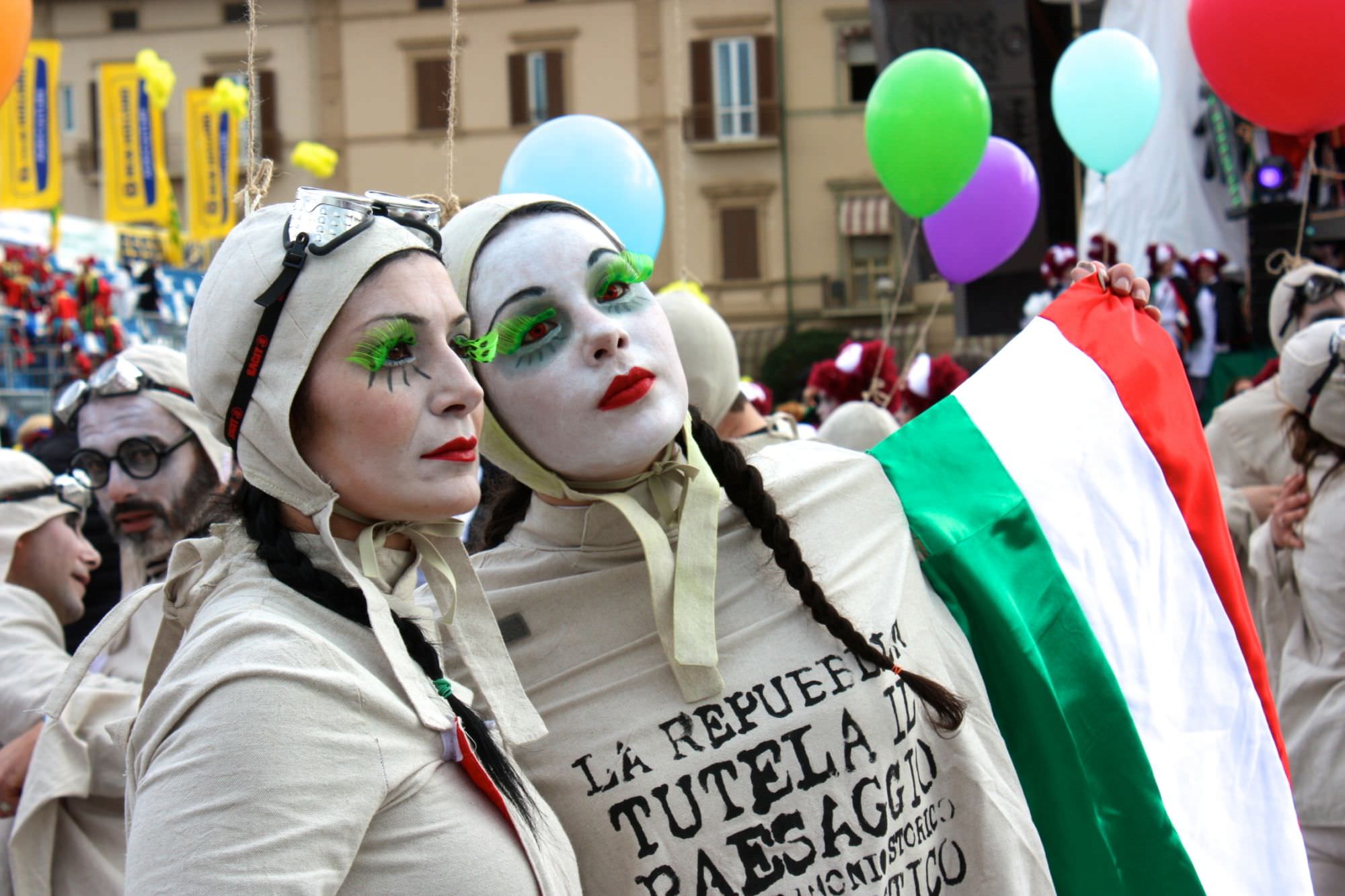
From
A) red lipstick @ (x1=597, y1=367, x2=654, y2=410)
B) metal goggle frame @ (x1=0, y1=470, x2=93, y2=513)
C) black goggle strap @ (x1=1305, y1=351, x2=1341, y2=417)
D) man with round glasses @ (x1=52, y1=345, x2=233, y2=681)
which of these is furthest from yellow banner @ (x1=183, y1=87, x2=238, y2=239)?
red lipstick @ (x1=597, y1=367, x2=654, y2=410)

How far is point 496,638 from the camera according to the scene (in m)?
1.84

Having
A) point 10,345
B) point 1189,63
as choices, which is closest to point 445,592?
point 1189,63

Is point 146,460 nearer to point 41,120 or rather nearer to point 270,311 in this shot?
point 270,311

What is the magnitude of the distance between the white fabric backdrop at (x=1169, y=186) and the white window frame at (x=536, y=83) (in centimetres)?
1641

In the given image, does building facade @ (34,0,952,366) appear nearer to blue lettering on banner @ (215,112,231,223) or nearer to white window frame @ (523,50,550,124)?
white window frame @ (523,50,550,124)

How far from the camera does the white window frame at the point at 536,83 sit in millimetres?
26250

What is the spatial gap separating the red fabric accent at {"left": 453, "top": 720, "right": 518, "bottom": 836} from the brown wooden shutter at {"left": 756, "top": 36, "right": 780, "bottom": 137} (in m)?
25.0

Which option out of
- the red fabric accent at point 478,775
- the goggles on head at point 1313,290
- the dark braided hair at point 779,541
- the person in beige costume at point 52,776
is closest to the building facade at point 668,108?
the goggles on head at point 1313,290

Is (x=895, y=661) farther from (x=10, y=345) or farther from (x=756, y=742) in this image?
(x=10, y=345)

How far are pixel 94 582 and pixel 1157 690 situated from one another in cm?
287

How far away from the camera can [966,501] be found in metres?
2.37

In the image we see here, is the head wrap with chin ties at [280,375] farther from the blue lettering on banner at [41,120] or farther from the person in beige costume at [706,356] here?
the blue lettering on banner at [41,120]

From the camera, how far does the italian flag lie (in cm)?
224

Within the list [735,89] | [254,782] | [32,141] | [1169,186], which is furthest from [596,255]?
[735,89]
